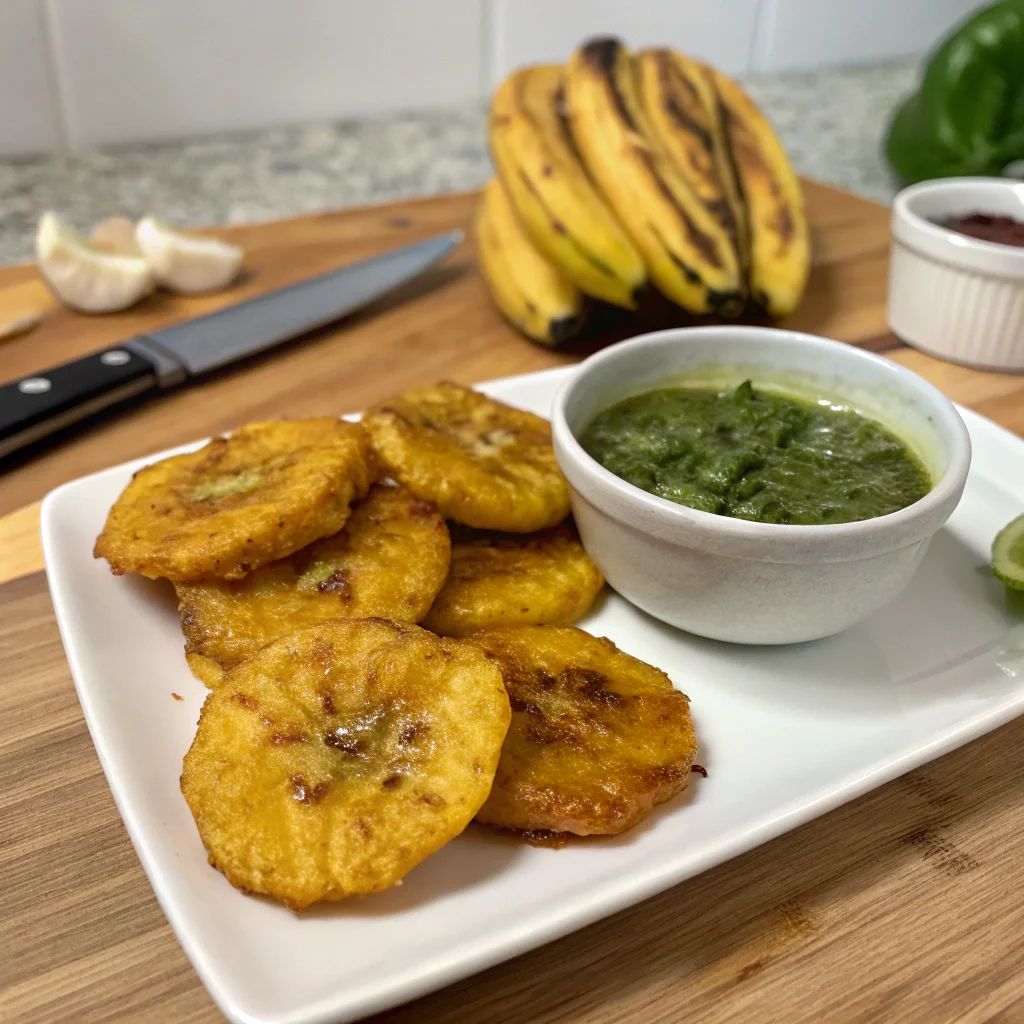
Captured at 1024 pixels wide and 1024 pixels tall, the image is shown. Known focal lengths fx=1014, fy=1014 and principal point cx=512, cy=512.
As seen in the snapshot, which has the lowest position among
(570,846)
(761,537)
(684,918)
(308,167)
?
(308,167)

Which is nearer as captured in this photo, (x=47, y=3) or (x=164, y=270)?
(x=164, y=270)

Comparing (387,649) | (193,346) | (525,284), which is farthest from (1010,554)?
(193,346)

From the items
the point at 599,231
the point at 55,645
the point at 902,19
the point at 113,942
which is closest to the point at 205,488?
the point at 55,645

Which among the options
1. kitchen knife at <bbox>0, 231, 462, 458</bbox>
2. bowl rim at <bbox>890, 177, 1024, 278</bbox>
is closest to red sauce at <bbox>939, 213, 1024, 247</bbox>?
bowl rim at <bbox>890, 177, 1024, 278</bbox>

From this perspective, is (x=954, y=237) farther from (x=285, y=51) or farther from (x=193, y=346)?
(x=285, y=51)

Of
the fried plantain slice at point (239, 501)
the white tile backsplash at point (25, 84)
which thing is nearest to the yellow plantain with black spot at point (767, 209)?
the fried plantain slice at point (239, 501)

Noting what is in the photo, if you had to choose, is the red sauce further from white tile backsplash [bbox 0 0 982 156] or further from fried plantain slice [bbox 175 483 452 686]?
white tile backsplash [bbox 0 0 982 156]

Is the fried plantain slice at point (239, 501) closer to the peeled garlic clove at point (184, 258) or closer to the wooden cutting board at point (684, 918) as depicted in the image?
the wooden cutting board at point (684, 918)

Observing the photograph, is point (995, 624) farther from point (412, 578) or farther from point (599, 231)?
point (599, 231)
